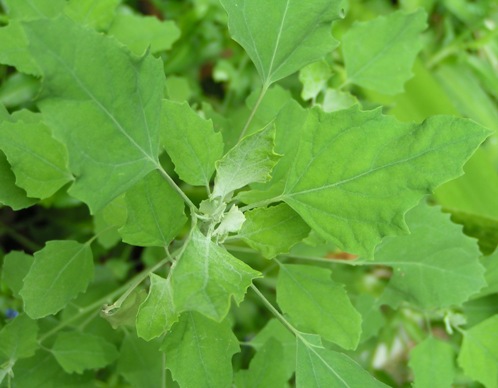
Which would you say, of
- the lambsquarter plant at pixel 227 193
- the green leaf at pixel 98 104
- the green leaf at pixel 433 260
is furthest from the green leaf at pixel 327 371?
the green leaf at pixel 98 104

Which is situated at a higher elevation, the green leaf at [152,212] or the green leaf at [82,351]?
the green leaf at [152,212]

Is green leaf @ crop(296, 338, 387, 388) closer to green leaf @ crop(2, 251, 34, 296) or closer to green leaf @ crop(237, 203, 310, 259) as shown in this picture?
green leaf @ crop(237, 203, 310, 259)

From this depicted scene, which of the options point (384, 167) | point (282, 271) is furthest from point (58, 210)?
point (384, 167)

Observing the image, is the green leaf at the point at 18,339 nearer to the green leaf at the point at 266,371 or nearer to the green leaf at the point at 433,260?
the green leaf at the point at 266,371

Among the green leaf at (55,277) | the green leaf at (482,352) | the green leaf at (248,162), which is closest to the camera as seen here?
the green leaf at (248,162)

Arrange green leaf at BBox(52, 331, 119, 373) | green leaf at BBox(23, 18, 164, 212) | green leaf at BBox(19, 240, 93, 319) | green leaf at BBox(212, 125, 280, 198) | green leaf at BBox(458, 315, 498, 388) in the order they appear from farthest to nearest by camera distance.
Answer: green leaf at BBox(458, 315, 498, 388) < green leaf at BBox(52, 331, 119, 373) < green leaf at BBox(19, 240, 93, 319) < green leaf at BBox(212, 125, 280, 198) < green leaf at BBox(23, 18, 164, 212)

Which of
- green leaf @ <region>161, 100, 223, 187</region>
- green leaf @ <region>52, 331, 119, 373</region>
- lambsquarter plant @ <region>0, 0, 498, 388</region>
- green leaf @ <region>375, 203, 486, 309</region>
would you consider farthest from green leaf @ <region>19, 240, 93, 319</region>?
green leaf @ <region>375, 203, 486, 309</region>
